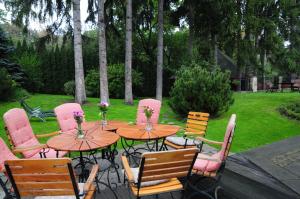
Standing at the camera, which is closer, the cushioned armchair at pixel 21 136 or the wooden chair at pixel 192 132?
the cushioned armchair at pixel 21 136

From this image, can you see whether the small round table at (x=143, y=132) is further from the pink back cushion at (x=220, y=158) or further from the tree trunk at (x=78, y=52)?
the tree trunk at (x=78, y=52)

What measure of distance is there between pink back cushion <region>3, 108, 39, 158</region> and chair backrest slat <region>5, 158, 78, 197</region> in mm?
1603

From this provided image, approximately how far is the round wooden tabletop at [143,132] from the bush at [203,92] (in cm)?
395

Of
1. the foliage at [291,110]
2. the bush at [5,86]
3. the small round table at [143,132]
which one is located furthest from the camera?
the bush at [5,86]

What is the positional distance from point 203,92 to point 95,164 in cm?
545

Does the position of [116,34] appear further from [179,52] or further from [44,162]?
[44,162]

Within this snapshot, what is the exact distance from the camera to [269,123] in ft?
26.3

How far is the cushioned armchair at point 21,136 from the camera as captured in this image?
3.77 m

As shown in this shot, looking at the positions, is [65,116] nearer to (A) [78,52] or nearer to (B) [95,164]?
(B) [95,164]

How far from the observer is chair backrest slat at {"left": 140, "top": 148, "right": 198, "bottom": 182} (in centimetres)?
254

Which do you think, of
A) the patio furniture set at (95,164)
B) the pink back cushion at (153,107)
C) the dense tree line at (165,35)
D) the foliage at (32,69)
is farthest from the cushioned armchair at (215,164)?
the foliage at (32,69)

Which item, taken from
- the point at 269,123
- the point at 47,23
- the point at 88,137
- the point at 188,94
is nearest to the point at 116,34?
the point at 47,23

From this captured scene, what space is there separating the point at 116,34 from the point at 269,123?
1126cm

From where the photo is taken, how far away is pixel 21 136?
407 cm
